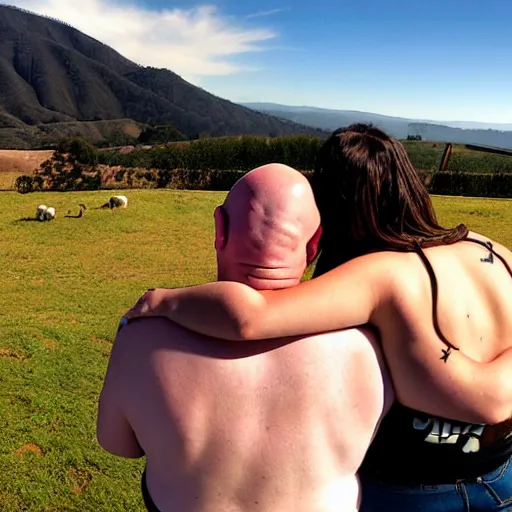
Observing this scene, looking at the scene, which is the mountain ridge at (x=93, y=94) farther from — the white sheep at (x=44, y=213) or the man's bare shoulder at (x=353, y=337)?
the man's bare shoulder at (x=353, y=337)

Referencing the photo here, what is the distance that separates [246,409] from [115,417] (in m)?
0.29

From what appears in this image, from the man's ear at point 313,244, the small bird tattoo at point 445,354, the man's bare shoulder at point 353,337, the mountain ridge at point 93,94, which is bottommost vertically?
the mountain ridge at point 93,94

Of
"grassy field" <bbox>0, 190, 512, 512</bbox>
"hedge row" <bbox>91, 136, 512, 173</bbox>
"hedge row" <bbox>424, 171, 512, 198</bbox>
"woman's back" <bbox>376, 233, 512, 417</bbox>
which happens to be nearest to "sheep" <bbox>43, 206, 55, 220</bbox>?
"grassy field" <bbox>0, 190, 512, 512</bbox>

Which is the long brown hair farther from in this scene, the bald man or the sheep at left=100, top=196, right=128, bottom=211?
the sheep at left=100, top=196, right=128, bottom=211

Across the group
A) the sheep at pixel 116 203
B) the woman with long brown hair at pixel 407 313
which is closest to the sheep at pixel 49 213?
the sheep at pixel 116 203

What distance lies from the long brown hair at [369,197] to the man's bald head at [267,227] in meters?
0.13

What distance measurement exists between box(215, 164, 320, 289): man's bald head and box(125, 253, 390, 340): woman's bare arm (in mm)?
43

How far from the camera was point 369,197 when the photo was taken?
1203 mm

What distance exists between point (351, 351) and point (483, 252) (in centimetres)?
48

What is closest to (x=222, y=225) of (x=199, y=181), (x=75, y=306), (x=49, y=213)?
(x=75, y=306)

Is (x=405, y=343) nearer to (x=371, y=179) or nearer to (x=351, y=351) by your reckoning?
(x=351, y=351)

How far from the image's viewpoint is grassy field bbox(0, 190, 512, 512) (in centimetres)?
356

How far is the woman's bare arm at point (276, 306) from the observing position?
3.29 ft

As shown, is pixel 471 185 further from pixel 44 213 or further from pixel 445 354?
pixel 445 354
